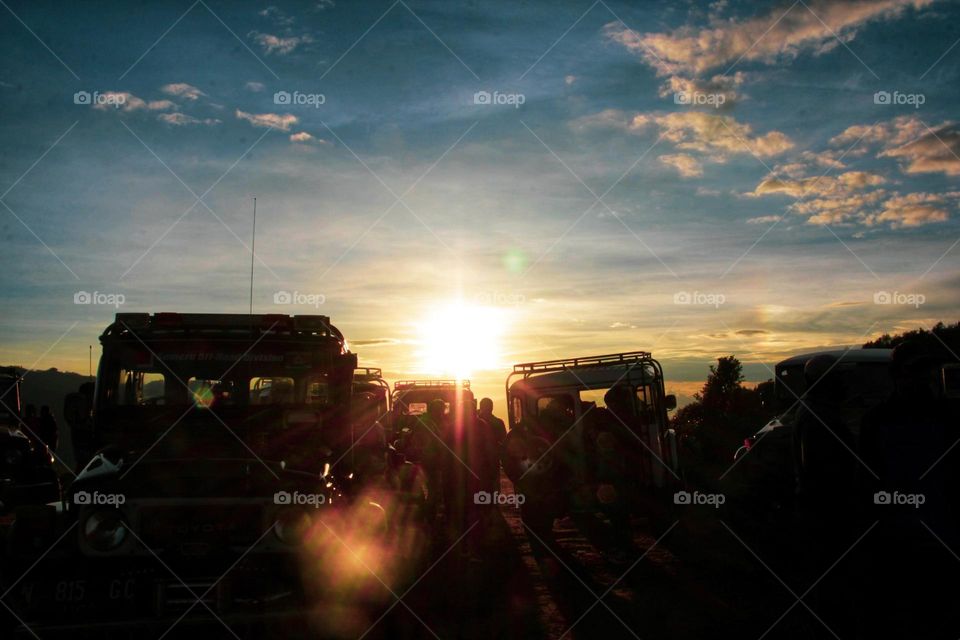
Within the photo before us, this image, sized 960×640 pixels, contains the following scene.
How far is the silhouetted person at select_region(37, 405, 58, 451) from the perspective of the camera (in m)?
19.4

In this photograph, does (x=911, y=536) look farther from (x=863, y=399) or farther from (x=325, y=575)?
(x=863, y=399)

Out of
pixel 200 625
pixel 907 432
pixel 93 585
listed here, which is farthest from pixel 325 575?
pixel 907 432

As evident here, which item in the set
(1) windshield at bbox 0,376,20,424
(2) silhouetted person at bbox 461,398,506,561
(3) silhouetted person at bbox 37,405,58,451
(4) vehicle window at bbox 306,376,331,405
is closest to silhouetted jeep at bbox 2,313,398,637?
(4) vehicle window at bbox 306,376,331,405

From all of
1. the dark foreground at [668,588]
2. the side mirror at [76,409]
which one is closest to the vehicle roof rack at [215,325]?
the side mirror at [76,409]

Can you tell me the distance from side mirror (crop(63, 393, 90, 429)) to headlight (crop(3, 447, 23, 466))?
904 cm

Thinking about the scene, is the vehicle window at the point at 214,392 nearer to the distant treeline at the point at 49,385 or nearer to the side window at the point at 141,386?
the side window at the point at 141,386

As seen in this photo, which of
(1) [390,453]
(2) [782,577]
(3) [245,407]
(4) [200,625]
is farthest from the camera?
(1) [390,453]

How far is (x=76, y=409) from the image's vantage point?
25.4 feet

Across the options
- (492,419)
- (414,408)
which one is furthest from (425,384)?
(492,419)

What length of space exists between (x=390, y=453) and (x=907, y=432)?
393 inches

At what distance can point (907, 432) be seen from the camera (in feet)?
15.2

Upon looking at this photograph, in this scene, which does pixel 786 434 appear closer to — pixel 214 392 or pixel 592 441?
pixel 592 441

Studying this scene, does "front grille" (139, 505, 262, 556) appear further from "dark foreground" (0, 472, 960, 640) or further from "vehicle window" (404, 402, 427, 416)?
"vehicle window" (404, 402, 427, 416)

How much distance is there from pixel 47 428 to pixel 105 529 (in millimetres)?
15183
